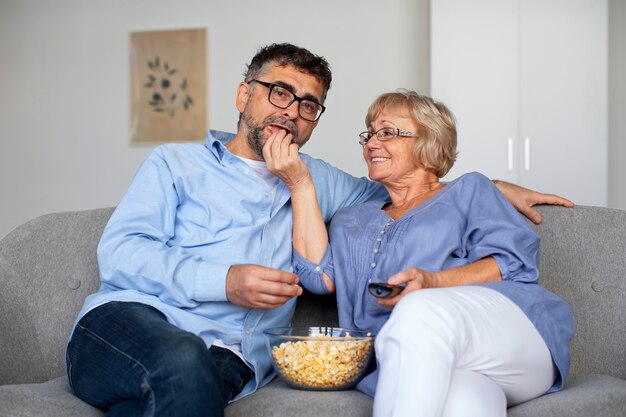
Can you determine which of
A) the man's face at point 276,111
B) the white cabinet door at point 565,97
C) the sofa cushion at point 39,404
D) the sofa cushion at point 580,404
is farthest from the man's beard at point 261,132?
the white cabinet door at point 565,97

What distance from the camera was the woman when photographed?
1493mm

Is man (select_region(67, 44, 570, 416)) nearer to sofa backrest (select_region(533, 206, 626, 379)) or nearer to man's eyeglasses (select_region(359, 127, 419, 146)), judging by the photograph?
sofa backrest (select_region(533, 206, 626, 379))

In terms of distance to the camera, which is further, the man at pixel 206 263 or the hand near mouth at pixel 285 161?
the hand near mouth at pixel 285 161

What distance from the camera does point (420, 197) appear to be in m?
2.20

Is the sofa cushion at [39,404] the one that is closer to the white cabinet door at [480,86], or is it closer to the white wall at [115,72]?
the white cabinet door at [480,86]

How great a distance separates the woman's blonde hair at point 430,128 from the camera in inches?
86.6

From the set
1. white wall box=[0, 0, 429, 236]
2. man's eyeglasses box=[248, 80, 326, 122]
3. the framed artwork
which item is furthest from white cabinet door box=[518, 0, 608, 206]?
man's eyeglasses box=[248, 80, 326, 122]

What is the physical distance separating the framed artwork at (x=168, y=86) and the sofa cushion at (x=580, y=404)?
4.09 metres

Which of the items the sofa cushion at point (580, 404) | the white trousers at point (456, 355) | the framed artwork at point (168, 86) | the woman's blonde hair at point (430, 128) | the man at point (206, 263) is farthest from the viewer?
the framed artwork at point (168, 86)

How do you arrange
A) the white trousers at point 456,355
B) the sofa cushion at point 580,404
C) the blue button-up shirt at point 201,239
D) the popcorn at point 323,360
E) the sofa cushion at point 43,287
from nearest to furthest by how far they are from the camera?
the white trousers at point 456,355 → the sofa cushion at point 580,404 → the popcorn at point 323,360 → the blue button-up shirt at point 201,239 → the sofa cushion at point 43,287

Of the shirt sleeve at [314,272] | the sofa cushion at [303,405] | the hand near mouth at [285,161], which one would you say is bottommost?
the sofa cushion at [303,405]

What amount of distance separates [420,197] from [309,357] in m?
0.64

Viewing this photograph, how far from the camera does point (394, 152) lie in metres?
2.21

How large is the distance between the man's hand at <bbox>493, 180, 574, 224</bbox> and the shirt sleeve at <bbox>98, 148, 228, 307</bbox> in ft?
2.88
